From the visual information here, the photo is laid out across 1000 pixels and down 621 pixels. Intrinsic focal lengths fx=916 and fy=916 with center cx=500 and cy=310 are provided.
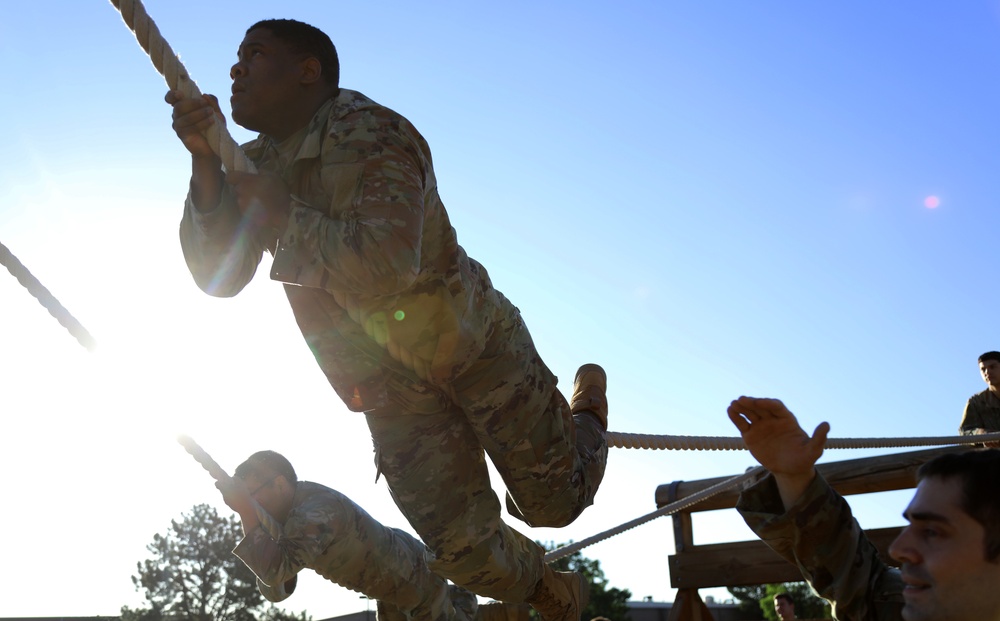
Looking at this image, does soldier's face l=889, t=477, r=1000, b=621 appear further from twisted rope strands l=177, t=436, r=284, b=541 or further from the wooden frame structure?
the wooden frame structure

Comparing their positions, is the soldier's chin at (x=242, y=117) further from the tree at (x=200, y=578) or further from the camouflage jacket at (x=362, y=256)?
the tree at (x=200, y=578)

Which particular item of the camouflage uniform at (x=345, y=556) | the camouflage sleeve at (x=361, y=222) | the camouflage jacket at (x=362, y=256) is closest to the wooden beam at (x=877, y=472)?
the camouflage uniform at (x=345, y=556)

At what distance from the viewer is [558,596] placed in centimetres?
440

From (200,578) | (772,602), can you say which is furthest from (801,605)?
(200,578)

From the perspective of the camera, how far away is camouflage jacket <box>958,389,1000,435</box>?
792 centimetres

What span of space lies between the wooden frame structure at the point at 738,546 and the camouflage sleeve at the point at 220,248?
4.35 metres

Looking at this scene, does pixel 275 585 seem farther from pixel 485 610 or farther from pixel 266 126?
pixel 266 126

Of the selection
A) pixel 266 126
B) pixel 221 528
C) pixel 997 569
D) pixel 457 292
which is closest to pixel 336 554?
pixel 457 292

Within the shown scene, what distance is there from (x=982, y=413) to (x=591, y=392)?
5355 mm

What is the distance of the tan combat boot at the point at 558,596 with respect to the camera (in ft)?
14.1

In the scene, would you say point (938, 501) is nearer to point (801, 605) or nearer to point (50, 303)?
point (50, 303)

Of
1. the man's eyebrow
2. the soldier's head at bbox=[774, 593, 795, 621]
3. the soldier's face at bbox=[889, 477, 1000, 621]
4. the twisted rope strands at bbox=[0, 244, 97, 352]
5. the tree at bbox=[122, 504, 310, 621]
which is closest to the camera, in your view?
the soldier's face at bbox=[889, 477, 1000, 621]

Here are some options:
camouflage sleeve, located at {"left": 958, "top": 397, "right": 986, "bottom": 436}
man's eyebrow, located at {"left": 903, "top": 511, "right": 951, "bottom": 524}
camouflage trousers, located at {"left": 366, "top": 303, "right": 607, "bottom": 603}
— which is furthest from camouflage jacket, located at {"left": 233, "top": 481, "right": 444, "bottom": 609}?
camouflage sleeve, located at {"left": 958, "top": 397, "right": 986, "bottom": 436}

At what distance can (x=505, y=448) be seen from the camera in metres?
3.40
